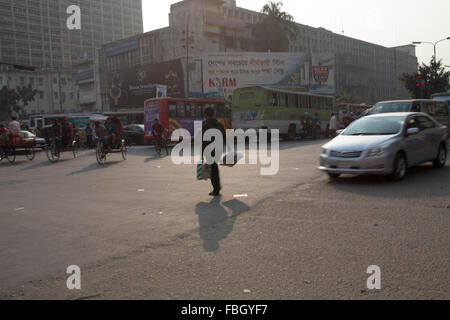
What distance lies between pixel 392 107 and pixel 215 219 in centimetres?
1147

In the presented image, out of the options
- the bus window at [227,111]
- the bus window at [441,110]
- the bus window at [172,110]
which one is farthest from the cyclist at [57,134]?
the bus window at [441,110]

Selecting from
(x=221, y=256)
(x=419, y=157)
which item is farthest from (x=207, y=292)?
(x=419, y=157)

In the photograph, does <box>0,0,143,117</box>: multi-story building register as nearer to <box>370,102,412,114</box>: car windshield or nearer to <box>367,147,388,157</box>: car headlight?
<box>370,102,412,114</box>: car windshield

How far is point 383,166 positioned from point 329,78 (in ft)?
191

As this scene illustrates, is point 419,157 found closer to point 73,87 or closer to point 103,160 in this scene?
point 103,160

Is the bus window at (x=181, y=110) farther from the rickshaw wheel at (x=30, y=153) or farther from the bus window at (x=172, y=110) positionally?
the rickshaw wheel at (x=30, y=153)

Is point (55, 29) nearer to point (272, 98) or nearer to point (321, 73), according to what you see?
point (321, 73)

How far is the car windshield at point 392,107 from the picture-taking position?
49.9 ft

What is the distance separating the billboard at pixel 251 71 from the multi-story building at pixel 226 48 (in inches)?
76.2

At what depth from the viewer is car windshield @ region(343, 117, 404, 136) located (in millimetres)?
9648

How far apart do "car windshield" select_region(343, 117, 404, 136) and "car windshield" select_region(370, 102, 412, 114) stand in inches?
217

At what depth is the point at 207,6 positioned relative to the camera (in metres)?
73.2

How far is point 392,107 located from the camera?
609 inches

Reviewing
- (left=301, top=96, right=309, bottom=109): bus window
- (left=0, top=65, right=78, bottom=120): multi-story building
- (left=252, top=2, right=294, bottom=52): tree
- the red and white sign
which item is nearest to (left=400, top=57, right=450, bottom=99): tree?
the red and white sign
